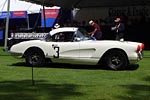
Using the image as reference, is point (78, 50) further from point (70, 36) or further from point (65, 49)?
point (70, 36)

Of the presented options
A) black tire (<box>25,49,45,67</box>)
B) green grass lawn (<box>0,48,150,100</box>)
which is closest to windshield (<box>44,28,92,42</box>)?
Answer: black tire (<box>25,49,45,67</box>)

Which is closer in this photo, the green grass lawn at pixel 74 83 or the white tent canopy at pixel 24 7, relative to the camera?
the green grass lawn at pixel 74 83

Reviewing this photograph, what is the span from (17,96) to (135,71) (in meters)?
5.23

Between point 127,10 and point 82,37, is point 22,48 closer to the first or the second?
point 82,37

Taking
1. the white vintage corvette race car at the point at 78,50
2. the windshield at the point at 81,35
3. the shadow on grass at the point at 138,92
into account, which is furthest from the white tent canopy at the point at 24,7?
the shadow on grass at the point at 138,92

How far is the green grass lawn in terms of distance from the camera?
28.5 feet

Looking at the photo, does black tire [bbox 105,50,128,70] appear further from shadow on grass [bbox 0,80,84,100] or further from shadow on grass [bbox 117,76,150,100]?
shadow on grass [bbox 0,80,84,100]

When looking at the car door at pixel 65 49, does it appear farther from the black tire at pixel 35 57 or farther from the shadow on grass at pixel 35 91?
the shadow on grass at pixel 35 91

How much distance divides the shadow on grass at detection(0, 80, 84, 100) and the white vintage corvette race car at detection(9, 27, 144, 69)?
127 inches

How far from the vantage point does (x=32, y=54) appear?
14.3 meters

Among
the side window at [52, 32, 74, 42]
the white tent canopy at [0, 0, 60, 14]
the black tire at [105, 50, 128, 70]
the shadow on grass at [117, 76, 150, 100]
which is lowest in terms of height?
the shadow on grass at [117, 76, 150, 100]

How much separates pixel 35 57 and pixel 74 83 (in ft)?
13.5

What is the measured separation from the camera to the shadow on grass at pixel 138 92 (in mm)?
8500

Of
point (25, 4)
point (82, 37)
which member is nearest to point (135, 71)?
point (82, 37)
